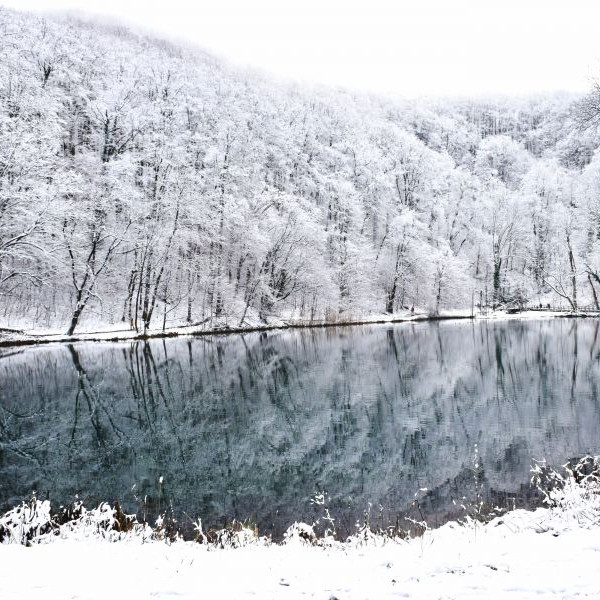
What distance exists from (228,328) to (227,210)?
10388 millimetres

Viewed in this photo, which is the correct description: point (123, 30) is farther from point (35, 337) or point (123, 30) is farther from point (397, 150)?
point (35, 337)

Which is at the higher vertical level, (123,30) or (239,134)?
(123,30)

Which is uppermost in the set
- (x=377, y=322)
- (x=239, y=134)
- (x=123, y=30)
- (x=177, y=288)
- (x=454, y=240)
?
(x=123, y=30)

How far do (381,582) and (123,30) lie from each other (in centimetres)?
13538

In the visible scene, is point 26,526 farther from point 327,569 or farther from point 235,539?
point 327,569

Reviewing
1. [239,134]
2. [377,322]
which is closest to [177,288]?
[239,134]

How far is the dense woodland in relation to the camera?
3741 cm

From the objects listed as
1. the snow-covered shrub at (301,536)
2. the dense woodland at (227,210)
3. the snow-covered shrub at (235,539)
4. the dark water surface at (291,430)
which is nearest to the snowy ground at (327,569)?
the snow-covered shrub at (301,536)

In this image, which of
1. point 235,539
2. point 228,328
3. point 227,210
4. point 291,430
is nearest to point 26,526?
point 235,539

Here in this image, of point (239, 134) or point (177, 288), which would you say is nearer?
point (177, 288)

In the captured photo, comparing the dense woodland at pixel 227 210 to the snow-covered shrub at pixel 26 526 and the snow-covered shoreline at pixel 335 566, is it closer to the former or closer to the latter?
the snow-covered shoreline at pixel 335 566

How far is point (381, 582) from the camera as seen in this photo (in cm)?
484

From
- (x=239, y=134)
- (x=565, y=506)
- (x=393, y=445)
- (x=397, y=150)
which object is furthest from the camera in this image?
(x=397, y=150)

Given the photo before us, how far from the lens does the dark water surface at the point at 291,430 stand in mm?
9383
